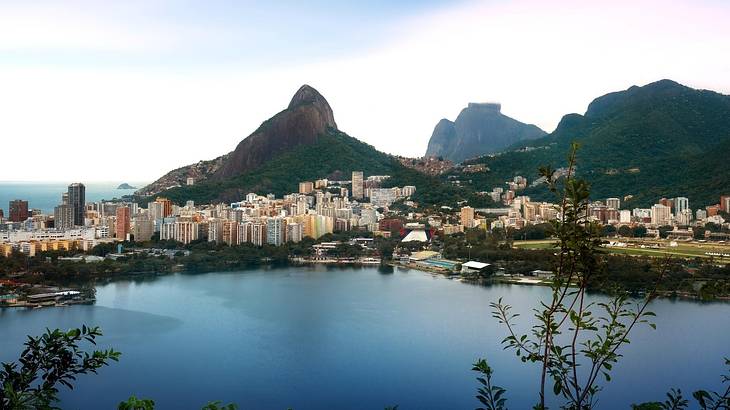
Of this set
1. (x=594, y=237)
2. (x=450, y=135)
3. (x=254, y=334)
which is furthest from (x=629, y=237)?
(x=450, y=135)

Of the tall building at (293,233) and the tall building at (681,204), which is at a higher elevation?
the tall building at (681,204)

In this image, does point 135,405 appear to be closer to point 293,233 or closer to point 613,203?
point 293,233

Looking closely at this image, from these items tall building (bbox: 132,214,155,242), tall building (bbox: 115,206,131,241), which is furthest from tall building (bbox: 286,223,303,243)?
tall building (bbox: 115,206,131,241)

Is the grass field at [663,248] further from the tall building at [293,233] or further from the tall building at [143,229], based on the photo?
the tall building at [143,229]

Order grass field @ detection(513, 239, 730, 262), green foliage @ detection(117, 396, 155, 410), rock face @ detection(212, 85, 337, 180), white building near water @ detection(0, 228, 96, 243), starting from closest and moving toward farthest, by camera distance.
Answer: green foliage @ detection(117, 396, 155, 410) < grass field @ detection(513, 239, 730, 262) < white building near water @ detection(0, 228, 96, 243) < rock face @ detection(212, 85, 337, 180)

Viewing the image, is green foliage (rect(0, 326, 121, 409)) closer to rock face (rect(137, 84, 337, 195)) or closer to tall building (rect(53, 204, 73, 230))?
tall building (rect(53, 204, 73, 230))

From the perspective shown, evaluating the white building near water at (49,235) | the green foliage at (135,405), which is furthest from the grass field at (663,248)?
the green foliage at (135,405)
